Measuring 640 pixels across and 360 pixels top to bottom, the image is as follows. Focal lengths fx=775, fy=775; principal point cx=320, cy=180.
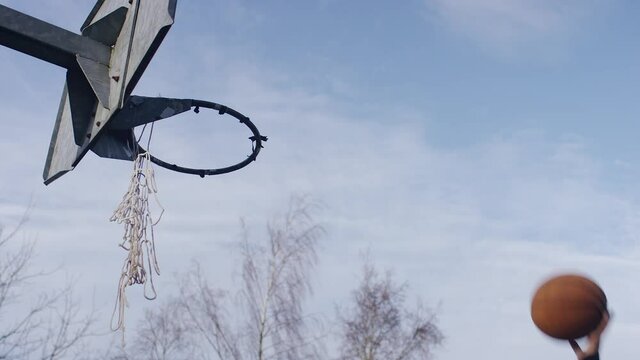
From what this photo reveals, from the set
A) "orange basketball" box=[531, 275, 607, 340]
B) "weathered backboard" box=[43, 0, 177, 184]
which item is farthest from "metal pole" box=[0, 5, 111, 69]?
"orange basketball" box=[531, 275, 607, 340]

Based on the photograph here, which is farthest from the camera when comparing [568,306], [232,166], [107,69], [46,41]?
[232,166]

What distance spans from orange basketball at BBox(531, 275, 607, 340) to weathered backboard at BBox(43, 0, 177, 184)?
2.19 m

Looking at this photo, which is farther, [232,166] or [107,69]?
[232,166]

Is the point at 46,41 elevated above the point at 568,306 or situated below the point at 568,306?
above

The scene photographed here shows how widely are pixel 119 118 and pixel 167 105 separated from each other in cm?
33

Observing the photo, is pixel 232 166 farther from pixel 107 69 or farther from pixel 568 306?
pixel 568 306

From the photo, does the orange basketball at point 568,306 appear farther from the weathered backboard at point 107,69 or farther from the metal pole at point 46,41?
the metal pole at point 46,41

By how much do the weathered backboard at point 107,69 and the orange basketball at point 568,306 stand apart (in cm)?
219

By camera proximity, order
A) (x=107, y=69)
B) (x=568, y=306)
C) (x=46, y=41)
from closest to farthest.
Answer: (x=568, y=306) < (x=46, y=41) < (x=107, y=69)

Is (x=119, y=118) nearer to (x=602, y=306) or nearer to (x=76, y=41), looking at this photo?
(x=76, y=41)

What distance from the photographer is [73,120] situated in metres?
4.68

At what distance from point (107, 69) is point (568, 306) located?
278 centimetres

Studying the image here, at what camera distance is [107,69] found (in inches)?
174

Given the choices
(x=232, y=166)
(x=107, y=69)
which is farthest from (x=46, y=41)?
(x=232, y=166)
